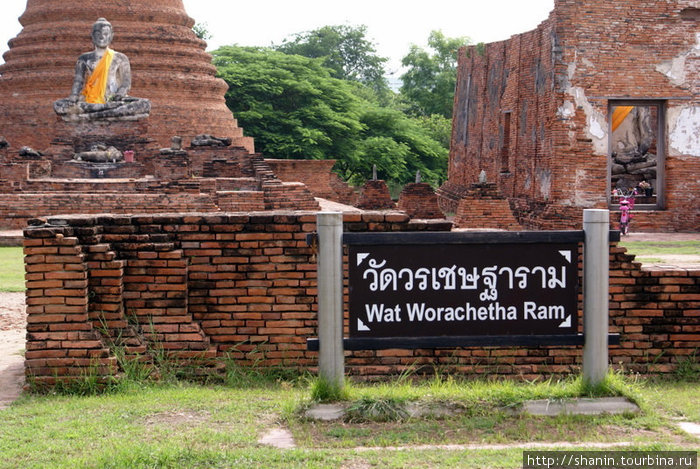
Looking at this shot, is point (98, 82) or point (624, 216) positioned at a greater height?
point (98, 82)

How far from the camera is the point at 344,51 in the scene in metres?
54.2

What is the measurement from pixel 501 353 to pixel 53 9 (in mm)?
24111

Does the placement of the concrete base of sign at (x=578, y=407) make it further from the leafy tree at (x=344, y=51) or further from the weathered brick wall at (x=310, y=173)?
the leafy tree at (x=344, y=51)

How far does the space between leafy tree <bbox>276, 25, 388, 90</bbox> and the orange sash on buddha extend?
27.6 m

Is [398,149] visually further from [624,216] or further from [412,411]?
[412,411]

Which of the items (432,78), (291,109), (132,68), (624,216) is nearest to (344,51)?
(432,78)

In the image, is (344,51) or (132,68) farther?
(344,51)

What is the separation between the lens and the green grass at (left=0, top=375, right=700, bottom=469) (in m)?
3.86

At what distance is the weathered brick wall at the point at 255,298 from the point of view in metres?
5.60

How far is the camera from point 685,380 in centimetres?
569

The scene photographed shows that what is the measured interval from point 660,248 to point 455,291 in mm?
11891

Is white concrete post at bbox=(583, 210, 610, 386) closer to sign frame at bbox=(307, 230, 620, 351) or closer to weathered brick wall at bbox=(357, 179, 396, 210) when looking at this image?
sign frame at bbox=(307, 230, 620, 351)

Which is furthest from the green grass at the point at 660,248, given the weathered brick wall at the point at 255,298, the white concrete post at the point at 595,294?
the white concrete post at the point at 595,294

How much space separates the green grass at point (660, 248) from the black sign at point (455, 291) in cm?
988
